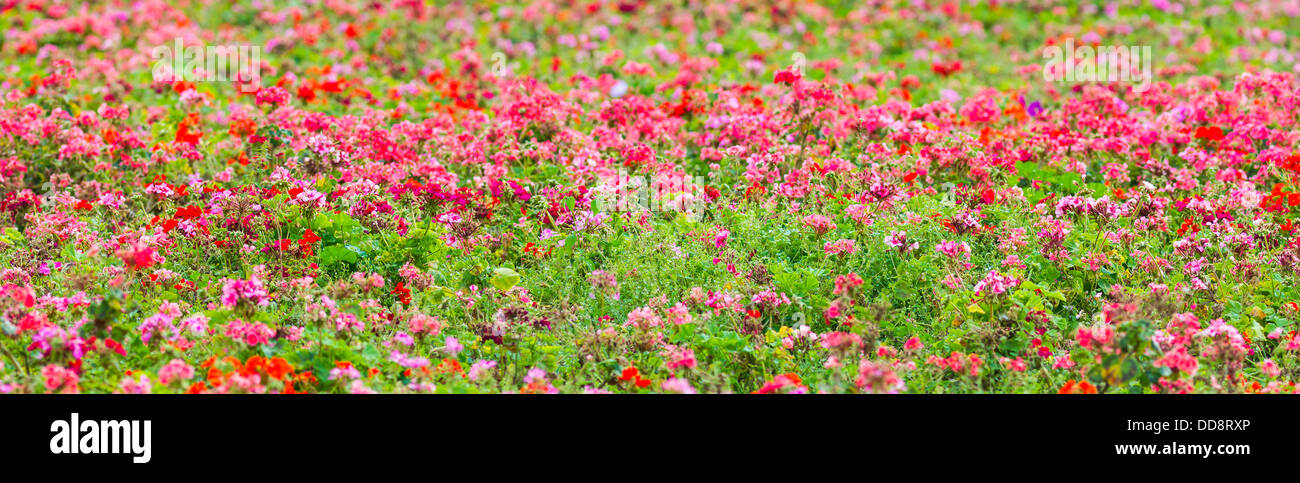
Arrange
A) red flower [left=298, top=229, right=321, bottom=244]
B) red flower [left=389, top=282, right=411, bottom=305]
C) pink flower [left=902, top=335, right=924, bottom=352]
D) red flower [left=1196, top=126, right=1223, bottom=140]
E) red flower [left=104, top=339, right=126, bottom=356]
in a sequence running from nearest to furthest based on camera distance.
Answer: red flower [left=104, top=339, right=126, bottom=356], pink flower [left=902, top=335, right=924, bottom=352], red flower [left=389, top=282, right=411, bottom=305], red flower [left=298, top=229, right=321, bottom=244], red flower [left=1196, top=126, right=1223, bottom=140]

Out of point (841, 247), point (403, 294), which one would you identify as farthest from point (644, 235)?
point (403, 294)

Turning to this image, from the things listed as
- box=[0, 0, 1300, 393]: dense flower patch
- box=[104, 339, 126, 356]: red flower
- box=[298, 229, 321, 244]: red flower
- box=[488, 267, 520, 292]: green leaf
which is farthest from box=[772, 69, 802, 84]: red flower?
box=[104, 339, 126, 356]: red flower

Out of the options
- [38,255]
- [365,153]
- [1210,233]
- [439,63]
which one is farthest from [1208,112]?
[38,255]

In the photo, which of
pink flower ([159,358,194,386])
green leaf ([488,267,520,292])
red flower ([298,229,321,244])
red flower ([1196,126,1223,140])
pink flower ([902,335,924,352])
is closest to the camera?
pink flower ([159,358,194,386])

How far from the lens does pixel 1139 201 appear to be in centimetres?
661

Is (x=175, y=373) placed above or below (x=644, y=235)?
below

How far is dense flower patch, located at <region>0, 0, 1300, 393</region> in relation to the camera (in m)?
4.98

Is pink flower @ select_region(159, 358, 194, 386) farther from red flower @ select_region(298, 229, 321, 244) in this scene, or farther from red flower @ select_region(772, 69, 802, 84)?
red flower @ select_region(772, 69, 802, 84)

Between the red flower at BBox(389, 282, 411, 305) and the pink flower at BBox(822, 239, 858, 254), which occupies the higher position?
the pink flower at BBox(822, 239, 858, 254)

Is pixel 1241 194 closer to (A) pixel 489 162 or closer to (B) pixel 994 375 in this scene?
(B) pixel 994 375

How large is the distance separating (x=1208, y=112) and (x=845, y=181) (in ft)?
9.47

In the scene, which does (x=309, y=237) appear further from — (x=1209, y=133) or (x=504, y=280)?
(x=1209, y=133)

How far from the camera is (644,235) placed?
6223 mm

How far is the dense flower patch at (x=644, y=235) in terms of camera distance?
4984 millimetres
